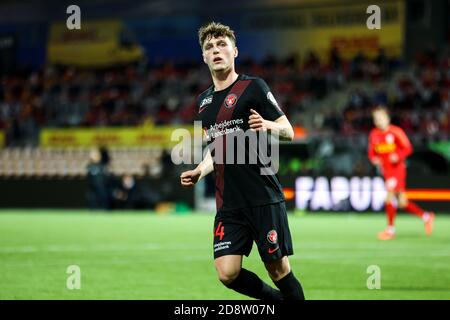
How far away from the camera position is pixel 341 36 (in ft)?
123

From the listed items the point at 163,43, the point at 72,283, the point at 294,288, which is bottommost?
the point at 72,283

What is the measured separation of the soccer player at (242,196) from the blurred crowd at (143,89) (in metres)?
23.6

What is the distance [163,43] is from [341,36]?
9.01 meters

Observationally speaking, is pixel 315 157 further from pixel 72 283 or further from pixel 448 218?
pixel 72 283

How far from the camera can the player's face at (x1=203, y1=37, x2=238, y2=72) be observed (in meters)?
7.18

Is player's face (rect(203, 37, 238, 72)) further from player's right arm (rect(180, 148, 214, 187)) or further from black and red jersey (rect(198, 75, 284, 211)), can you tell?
player's right arm (rect(180, 148, 214, 187))

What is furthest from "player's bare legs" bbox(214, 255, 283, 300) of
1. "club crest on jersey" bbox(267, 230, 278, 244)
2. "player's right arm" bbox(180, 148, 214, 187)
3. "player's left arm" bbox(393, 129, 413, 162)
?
"player's left arm" bbox(393, 129, 413, 162)

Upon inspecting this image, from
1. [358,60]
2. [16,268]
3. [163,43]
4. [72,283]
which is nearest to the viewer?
[72,283]

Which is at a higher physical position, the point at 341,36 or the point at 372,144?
the point at 341,36

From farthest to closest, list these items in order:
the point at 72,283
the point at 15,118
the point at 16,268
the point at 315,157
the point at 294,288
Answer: the point at 15,118, the point at 315,157, the point at 16,268, the point at 72,283, the point at 294,288

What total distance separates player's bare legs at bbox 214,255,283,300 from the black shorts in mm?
59

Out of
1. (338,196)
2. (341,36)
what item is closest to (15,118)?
(341,36)

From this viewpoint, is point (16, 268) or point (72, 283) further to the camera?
point (16, 268)

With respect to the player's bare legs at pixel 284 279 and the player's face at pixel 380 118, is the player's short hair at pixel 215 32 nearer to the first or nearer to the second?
the player's bare legs at pixel 284 279
